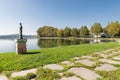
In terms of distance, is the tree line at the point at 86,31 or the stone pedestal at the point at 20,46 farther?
the tree line at the point at 86,31

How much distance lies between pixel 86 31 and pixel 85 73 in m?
67.0

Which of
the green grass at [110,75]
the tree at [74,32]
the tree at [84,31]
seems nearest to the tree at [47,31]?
the tree at [74,32]

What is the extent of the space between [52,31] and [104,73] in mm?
95374

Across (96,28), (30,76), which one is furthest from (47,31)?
(30,76)

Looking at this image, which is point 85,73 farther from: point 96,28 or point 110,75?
point 96,28

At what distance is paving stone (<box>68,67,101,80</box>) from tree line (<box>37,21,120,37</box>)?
53.3 meters

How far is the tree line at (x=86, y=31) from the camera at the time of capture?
55.1 m

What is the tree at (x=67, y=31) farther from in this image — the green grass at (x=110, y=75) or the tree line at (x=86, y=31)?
the green grass at (x=110, y=75)

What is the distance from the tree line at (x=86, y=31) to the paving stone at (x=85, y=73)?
53331mm

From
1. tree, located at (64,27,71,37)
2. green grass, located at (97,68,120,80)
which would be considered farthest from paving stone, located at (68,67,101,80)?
tree, located at (64,27,71,37)

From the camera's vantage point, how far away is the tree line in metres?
55.1

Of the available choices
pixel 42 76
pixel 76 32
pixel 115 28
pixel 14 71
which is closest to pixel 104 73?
pixel 42 76

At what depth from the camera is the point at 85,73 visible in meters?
4.13

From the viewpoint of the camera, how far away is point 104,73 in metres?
4.16
